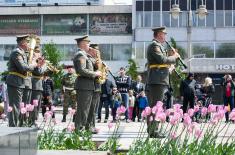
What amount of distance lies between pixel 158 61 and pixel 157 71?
0.17m

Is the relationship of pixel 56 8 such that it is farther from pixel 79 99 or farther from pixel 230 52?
pixel 79 99

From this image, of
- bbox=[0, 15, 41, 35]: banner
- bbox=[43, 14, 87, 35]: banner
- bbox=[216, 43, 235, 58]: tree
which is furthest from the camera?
bbox=[0, 15, 41, 35]: banner

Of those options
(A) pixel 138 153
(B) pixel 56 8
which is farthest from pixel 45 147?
(B) pixel 56 8

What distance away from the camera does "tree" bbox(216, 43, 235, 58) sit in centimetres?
6169

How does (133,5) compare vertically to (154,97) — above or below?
above

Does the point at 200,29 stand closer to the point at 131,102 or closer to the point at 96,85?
the point at 131,102

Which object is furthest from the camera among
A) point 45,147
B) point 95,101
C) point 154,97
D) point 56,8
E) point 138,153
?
point 56,8

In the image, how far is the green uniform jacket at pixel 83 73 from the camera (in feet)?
31.7

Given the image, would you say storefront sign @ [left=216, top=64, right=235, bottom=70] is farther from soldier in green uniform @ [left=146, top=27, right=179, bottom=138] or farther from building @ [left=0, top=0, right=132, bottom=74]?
soldier in green uniform @ [left=146, top=27, right=179, bottom=138]

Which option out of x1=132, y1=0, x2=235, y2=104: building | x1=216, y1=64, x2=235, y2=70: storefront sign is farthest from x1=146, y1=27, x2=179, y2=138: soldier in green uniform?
x1=132, y1=0, x2=235, y2=104: building

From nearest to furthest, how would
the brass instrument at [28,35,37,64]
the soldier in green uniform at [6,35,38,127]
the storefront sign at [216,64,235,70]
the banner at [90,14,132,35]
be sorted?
the soldier in green uniform at [6,35,38,127], the brass instrument at [28,35,37,64], the storefront sign at [216,64,235,70], the banner at [90,14,132,35]

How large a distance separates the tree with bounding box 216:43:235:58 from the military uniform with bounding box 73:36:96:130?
5325 cm

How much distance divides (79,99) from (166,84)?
4.91 ft

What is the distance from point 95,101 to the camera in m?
10.3
